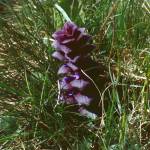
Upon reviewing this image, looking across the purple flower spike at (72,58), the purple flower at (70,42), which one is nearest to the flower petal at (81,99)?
the purple flower spike at (72,58)

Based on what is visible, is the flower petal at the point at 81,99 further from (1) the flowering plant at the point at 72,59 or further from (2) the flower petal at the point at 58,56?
(2) the flower petal at the point at 58,56

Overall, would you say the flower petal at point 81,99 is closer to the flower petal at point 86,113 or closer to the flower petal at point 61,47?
the flower petal at point 86,113

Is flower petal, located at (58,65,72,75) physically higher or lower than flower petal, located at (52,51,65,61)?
lower

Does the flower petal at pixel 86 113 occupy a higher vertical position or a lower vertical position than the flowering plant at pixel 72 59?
lower

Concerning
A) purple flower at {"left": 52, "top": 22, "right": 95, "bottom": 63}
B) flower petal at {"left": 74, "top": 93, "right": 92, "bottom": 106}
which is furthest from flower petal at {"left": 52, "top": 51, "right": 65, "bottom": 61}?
flower petal at {"left": 74, "top": 93, "right": 92, "bottom": 106}

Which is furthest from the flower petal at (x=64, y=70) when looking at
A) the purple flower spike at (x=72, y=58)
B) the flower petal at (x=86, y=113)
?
the flower petal at (x=86, y=113)

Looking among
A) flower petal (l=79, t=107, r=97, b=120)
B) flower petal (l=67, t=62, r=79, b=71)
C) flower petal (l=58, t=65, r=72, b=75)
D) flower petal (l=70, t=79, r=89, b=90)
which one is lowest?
flower petal (l=79, t=107, r=97, b=120)

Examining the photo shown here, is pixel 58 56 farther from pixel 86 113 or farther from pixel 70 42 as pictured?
pixel 86 113

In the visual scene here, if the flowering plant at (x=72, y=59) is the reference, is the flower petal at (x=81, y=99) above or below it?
below

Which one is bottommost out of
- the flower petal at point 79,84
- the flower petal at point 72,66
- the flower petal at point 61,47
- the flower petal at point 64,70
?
the flower petal at point 79,84

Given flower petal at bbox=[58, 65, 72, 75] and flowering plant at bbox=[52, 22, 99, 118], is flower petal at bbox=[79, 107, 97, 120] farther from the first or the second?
A: flower petal at bbox=[58, 65, 72, 75]
